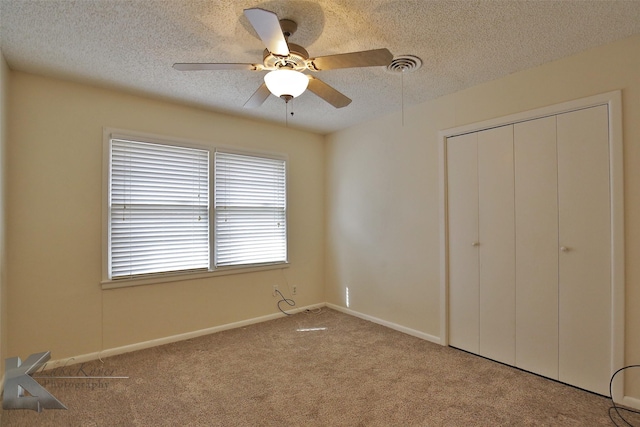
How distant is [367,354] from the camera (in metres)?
3.14

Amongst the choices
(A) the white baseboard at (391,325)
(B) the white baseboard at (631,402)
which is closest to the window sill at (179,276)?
(A) the white baseboard at (391,325)

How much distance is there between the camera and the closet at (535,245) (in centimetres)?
242

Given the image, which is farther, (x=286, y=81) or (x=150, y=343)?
(x=150, y=343)

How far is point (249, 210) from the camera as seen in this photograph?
4109 mm

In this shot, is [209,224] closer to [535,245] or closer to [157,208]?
[157,208]

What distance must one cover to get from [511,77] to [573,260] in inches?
62.5

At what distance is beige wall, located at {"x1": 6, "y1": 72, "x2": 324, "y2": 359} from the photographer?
276cm

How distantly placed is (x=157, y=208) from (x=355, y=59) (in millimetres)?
2518

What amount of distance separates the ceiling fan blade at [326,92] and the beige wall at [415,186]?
4.61 feet

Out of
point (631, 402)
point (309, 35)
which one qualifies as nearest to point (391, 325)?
point (631, 402)

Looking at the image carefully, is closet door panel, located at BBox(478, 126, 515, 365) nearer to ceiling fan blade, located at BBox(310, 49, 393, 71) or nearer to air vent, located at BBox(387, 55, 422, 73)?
air vent, located at BBox(387, 55, 422, 73)

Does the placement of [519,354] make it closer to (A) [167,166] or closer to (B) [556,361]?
(B) [556,361]

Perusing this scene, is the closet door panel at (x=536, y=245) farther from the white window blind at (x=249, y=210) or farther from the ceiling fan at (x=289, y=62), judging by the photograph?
the white window blind at (x=249, y=210)

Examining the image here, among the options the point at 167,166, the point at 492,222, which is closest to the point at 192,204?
the point at 167,166
